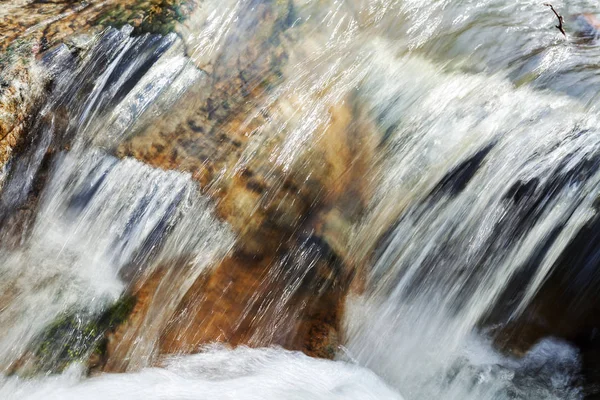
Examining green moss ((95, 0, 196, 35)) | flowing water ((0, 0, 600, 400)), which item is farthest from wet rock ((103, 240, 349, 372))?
green moss ((95, 0, 196, 35))

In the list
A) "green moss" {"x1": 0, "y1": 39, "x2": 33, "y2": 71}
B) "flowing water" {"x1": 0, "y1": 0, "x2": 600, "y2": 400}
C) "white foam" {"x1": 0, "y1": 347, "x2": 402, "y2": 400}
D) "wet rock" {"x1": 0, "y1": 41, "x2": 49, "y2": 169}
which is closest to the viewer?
"white foam" {"x1": 0, "y1": 347, "x2": 402, "y2": 400}

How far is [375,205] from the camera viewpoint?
3453mm

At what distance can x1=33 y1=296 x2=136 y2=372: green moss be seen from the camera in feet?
10.7

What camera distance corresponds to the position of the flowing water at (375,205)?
3.24m

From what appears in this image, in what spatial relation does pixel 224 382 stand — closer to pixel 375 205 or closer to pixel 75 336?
pixel 75 336

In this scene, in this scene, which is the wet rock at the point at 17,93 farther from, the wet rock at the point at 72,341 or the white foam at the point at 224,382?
the white foam at the point at 224,382

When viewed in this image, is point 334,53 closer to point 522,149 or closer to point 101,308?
point 522,149

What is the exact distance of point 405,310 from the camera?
3453mm

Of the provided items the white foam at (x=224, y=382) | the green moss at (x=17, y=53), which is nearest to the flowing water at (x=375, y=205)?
the white foam at (x=224, y=382)

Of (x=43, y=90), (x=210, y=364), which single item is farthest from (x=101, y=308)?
(x=43, y=90)

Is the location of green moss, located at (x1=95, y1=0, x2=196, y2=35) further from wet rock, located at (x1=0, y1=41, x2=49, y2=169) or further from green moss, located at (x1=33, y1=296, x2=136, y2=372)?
green moss, located at (x1=33, y1=296, x2=136, y2=372)

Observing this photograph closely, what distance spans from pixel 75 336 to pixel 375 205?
174 centimetres

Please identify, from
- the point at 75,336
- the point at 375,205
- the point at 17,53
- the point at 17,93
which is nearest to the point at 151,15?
the point at 17,53

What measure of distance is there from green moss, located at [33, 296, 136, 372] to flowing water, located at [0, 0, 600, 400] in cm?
5
